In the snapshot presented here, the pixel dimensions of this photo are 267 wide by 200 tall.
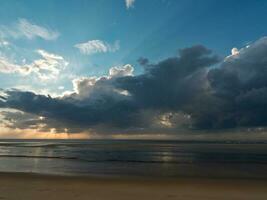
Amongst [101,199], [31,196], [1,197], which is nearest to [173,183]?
[101,199]

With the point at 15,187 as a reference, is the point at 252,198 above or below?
below

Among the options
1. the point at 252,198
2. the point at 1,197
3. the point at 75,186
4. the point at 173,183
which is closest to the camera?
the point at 1,197

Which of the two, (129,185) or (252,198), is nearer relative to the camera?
(252,198)

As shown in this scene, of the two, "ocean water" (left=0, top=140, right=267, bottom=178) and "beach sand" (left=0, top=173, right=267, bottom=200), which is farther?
"ocean water" (left=0, top=140, right=267, bottom=178)

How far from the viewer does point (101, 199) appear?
16641 mm

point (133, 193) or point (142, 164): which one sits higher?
point (142, 164)

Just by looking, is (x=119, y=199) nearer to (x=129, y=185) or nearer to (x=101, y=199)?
(x=101, y=199)

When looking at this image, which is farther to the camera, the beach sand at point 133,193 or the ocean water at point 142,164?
the ocean water at point 142,164

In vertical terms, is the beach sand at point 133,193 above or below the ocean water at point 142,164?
below

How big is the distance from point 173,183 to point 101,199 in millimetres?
8948

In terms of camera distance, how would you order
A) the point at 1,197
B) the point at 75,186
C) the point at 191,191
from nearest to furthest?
the point at 1,197 < the point at 191,191 < the point at 75,186

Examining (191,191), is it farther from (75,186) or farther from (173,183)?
(75,186)

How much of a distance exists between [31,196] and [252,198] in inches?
526

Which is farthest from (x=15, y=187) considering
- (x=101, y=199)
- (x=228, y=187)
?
(x=228, y=187)
